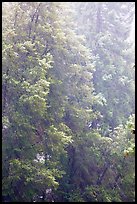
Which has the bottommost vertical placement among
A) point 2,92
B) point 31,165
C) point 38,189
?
point 38,189

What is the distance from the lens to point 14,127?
11.2 meters

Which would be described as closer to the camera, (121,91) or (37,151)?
(37,151)

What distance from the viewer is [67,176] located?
1378 centimetres

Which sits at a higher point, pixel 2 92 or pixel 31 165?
pixel 2 92

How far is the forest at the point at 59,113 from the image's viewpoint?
36.7ft

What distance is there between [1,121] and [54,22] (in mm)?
5436

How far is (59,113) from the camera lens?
1276 cm

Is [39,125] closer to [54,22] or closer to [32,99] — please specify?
[32,99]

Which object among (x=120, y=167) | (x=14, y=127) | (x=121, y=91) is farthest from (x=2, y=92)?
(x=121, y=91)

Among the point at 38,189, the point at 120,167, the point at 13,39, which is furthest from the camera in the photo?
the point at 120,167

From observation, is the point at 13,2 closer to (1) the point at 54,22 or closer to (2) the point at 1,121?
(1) the point at 54,22

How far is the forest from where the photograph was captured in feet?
36.7

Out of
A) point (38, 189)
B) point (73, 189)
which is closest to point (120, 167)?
point (73, 189)

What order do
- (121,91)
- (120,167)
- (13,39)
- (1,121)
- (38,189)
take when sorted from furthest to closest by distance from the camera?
(121,91) → (120,167) → (13,39) → (38,189) → (1,121)
